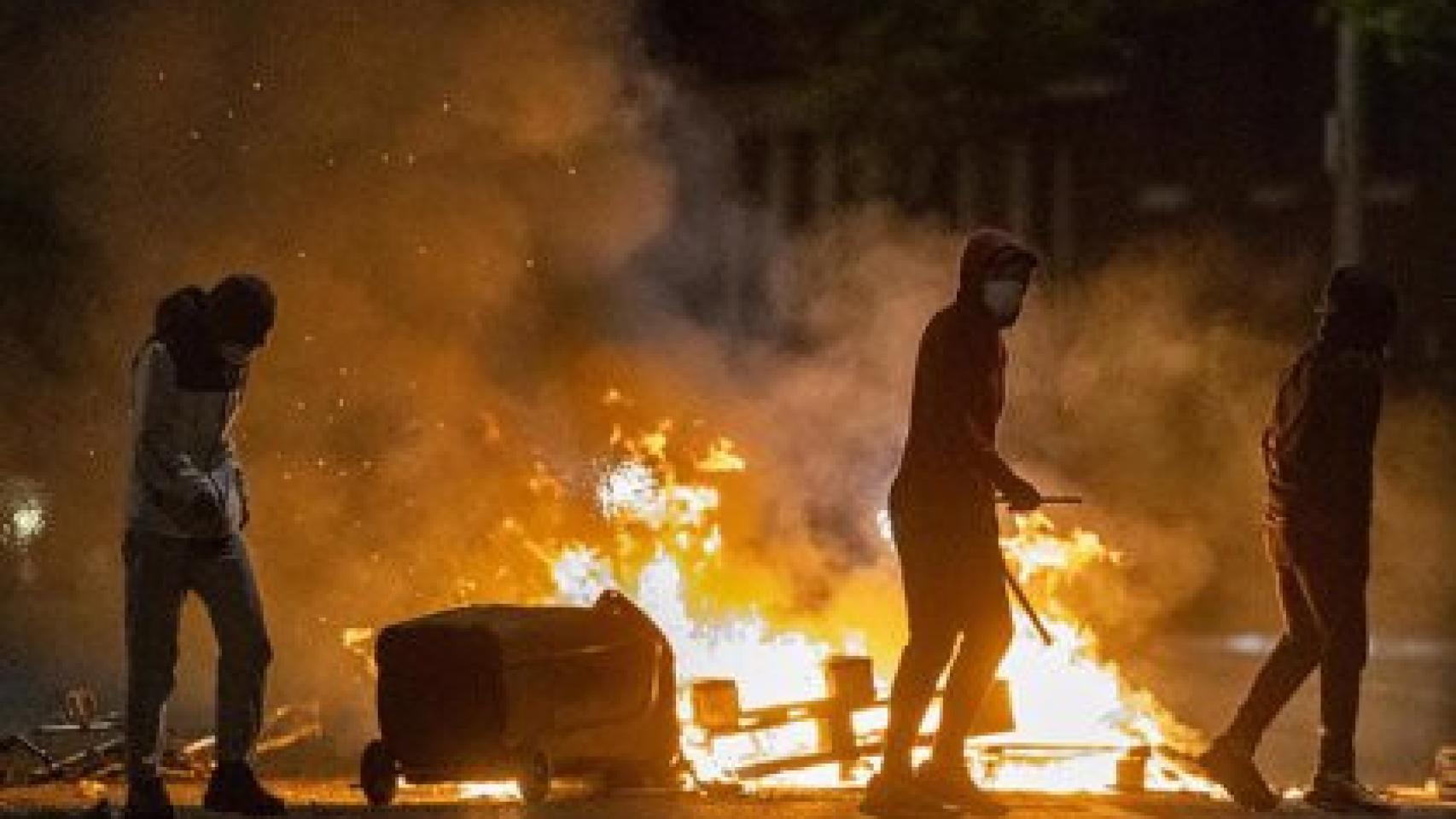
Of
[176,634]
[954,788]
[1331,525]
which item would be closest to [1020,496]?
[954,788]

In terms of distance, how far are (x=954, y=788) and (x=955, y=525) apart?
933 millimetres

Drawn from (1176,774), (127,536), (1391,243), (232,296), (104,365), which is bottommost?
(1176,774)

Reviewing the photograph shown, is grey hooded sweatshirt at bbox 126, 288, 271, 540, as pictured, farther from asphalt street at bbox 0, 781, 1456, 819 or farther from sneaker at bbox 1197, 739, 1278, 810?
sneaker at bbox 1197, 739, 1278, 810

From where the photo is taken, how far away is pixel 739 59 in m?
22.9

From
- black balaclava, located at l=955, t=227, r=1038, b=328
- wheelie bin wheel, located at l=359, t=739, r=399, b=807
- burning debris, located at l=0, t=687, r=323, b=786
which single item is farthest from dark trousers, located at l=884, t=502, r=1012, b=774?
burning debris, located at l=0, t=687, r=323, b=786

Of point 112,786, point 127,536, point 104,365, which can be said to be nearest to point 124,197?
point 104,365

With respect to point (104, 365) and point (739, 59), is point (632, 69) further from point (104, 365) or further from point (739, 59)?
point (739, 59)

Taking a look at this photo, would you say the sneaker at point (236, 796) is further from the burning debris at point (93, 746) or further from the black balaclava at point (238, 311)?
the black balaclava at point (238, 311)

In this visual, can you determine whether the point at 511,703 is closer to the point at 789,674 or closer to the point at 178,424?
the point at 178,424

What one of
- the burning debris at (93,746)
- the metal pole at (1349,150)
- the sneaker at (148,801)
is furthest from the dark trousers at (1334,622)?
the metal pole at (1349,150)

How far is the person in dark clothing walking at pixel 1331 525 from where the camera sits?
8.44 meters

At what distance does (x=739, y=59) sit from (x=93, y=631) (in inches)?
356

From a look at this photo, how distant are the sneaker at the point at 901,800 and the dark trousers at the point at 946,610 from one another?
0.17 ft

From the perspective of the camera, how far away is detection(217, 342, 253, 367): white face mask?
7.73m
